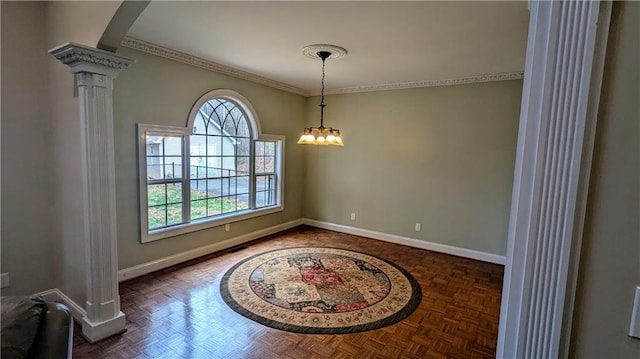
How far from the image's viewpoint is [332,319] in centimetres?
281

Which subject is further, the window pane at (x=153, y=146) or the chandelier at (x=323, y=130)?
the window pane at (x=153, y=146)

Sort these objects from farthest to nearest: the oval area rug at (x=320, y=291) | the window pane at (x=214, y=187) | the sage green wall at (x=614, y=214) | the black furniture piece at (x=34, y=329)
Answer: the window pane at (x=214, y=187) < the oval area rug at (x=320, y=291) < the black furniture piece at (x=34, y=329) < the sage green wall at (x=614, y=214)

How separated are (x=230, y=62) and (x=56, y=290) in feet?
10.1

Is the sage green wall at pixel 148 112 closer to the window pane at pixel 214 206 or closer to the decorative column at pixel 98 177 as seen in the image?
the window pane at pixel 214 206

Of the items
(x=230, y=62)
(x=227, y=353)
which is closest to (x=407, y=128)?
(x=230, y=62)

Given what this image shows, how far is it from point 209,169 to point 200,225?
0.80 m

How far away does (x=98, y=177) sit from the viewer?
2.28 m

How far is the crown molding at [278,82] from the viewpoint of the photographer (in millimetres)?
3414

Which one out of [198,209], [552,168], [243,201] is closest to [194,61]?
[198,209]

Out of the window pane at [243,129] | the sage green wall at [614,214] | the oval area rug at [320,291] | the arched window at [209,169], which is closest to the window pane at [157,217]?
the arched window at [209,169]

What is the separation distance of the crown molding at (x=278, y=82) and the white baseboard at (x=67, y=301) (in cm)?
251

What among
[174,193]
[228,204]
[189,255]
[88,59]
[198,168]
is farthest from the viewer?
[228,204]

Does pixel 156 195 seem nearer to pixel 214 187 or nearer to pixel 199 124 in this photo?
pixel 214 187

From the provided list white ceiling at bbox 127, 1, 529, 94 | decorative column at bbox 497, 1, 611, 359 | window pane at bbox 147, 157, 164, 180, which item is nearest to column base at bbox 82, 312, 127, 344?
window pane at bbox 147, 157, 164, 180
